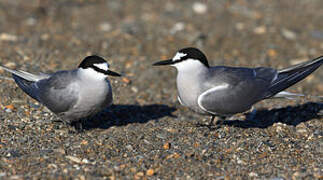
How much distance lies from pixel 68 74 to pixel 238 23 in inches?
222

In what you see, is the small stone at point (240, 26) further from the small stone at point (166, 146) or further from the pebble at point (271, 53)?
the small stone at point (166, 146)

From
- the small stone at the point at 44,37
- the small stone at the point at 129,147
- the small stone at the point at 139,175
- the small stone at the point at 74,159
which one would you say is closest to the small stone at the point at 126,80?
the small stone at the point at 129,147

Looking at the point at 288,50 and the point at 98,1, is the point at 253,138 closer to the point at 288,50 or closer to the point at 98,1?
the point at 288,50

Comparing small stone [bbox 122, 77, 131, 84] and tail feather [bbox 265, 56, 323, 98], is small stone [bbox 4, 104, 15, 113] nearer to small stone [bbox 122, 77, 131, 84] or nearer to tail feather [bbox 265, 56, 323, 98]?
small stone [bbox 122, 77, 131, 84]

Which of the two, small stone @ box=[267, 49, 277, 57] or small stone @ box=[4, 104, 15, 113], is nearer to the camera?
small stone @ box=[4, 104, 15, 113]

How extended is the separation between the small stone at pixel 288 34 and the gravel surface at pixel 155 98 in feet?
0.07

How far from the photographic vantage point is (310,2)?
1151 centimetres

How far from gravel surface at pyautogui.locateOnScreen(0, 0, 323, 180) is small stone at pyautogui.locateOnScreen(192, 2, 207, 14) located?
0.08ft

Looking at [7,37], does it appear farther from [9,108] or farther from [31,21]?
[9,108]

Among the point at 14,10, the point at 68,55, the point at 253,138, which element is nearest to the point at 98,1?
the point at 14,10

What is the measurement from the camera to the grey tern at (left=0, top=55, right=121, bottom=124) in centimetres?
539

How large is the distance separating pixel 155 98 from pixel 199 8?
4.07 metres

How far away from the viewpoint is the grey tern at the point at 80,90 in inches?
212

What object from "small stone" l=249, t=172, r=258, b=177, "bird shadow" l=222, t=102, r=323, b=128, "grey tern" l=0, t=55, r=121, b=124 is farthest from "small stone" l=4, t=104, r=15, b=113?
"small stone" l=249, t=172, r=258, b=177
